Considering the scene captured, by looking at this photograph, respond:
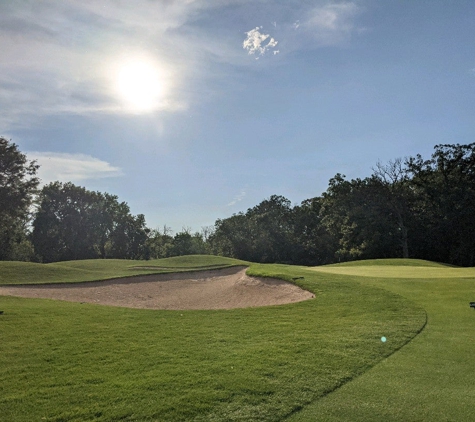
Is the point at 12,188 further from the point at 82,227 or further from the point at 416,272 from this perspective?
the point at 416,272

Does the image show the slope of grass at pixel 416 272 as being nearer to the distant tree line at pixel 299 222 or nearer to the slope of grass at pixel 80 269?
the slope of grass at pixel 80 269

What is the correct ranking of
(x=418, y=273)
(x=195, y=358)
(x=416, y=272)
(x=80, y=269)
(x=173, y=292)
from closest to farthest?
1. (x=195, y=358)
2. (x=418, y=273)
3. (x=416, y=272)
4. (x=173, y=292)
5. (x=80, y=269)

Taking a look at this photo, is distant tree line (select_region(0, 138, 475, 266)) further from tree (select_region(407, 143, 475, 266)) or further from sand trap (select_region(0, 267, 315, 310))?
sand trap (select_region(0, 267, 315, 310))

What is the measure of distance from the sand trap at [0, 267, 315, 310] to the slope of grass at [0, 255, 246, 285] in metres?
1.28

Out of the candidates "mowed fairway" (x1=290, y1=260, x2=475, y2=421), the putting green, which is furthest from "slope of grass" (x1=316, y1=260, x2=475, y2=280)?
"mowed fairway" (x1=290, y1=260, x2=475, y2=421)

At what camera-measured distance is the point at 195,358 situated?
19.6 ft

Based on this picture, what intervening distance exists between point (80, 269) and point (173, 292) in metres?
8.80

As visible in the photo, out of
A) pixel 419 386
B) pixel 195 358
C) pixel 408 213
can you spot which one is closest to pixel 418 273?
pixel 419 386

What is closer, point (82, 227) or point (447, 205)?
point (447, 205)

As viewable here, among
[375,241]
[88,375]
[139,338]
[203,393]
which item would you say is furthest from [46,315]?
[375,241]

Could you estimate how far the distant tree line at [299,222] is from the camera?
43.7 m

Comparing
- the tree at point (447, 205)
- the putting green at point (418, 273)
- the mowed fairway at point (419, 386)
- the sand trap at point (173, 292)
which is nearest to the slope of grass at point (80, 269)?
the sand trap at point (173, 292)

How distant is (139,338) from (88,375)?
2.03 metres

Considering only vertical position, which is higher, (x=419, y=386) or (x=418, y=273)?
(x=418, y=273)
